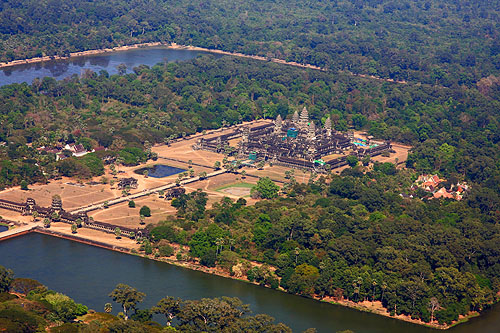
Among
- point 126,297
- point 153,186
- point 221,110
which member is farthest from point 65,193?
point 221,110

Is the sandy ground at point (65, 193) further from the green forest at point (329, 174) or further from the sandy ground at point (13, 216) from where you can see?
the sandy ground at point (13, 216)

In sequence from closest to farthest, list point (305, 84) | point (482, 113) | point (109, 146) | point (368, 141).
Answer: point (109, 146), point (368, 141), point (482, 113), point (305, 84)

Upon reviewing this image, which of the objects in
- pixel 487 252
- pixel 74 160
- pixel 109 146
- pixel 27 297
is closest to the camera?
pixel 27 297

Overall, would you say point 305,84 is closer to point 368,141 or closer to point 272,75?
point 272,75

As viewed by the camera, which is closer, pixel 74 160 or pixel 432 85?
pixel 74 160

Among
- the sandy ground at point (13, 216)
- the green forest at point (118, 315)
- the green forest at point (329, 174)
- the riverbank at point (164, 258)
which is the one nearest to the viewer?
the green forest at point (118, 315)

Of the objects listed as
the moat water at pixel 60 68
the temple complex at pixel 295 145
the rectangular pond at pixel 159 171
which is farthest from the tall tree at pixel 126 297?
the moat water at pixel 60 68

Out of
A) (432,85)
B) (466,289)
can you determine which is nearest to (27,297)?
(466,289)
